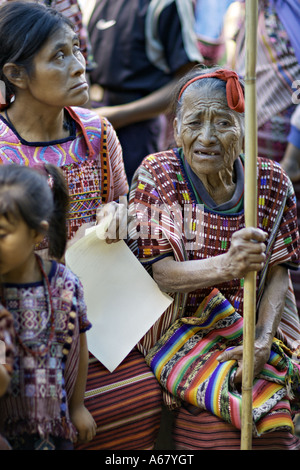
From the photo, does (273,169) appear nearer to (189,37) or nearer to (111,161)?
(111,161)

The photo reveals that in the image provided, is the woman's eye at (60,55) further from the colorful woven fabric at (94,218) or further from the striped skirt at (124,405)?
the striped skirt at (124,405)

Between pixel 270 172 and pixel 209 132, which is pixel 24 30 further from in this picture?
pixel 270 172

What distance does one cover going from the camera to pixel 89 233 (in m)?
2.77

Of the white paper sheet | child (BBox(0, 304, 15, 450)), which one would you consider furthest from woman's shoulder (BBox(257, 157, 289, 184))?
child (BBox(0, 304, 15, 450))

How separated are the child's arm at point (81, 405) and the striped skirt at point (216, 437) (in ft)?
1.41

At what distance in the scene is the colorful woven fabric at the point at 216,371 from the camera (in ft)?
8.78

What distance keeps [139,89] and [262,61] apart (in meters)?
0.72

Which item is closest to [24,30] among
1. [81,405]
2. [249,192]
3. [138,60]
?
[249,192]

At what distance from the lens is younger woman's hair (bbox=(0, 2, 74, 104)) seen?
8.84 feet

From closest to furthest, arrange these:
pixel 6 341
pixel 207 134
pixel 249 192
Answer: pixel 6 341, pixel 249 192, pixel 207 134

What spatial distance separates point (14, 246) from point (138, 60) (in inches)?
87.9

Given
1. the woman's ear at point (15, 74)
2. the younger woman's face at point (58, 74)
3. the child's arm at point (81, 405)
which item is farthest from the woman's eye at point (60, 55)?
the child's arm at point (81, 405)

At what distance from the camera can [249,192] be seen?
7.95 feet

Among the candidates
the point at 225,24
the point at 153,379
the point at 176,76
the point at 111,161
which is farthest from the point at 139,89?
the point at 153,379
